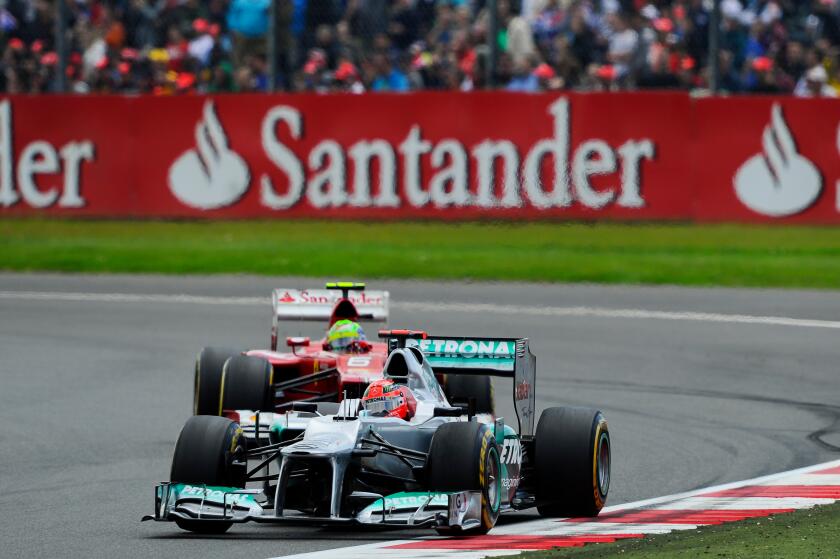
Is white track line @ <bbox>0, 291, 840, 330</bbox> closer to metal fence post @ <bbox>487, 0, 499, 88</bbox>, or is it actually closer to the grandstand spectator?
metal fence post @ <bbox>487, 0, 499, 88</bbox>

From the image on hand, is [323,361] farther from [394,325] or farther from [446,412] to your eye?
[394,325]

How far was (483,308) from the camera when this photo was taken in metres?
18.1

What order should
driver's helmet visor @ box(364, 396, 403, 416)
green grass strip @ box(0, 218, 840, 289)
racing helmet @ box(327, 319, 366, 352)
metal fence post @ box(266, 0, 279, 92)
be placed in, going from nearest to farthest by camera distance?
driver's helmet visor @ box(364, 396, 403, 416)
racing helmet @ box(327, 319, 366, 352)
green grass strip @ box(0, 218, 840, 289)
metal fence post @ box(266, 0, 279, 92)

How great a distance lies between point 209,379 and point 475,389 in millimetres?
1778

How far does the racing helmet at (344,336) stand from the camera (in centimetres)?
1201

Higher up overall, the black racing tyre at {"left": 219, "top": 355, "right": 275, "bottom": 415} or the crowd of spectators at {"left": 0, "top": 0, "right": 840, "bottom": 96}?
the crowd of spectators at {"left": 0, "top": 0, "right": 840, "bottom": 96}

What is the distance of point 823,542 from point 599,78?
1514 centimetres

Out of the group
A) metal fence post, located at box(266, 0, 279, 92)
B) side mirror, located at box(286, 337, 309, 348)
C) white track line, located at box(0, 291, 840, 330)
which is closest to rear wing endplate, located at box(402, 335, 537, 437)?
side mirror, located at box(286, 337, 309, 348)

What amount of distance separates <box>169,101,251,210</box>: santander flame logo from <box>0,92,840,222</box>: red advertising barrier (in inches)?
0.7

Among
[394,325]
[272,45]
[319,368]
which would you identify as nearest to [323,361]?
[319,368]

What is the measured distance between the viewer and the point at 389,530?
27.3 feet

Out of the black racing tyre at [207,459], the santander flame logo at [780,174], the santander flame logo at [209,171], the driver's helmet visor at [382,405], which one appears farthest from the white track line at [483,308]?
the black racing tyre at [207,459]

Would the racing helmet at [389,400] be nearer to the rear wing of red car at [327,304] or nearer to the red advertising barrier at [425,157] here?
the rear wing of red car at [327,304]

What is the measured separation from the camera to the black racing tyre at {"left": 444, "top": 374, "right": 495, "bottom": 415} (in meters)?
11.5
